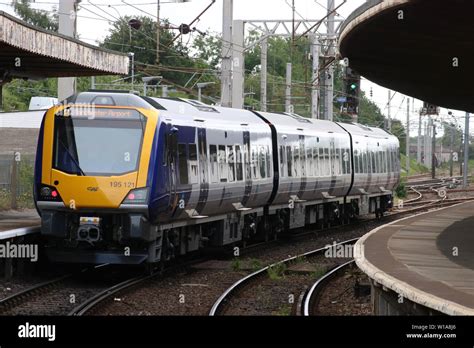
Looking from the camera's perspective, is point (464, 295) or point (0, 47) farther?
point (0, 47)

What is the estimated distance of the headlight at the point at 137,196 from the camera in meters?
15.1

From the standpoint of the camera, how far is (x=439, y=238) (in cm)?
1922


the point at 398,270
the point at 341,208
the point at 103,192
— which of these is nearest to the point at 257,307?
the point at 398,270

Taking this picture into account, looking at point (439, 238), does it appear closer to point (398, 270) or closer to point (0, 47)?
point (398, 270)

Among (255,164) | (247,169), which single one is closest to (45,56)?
(247,169)

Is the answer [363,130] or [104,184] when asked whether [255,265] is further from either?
[363,130]

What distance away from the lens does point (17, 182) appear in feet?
80.3

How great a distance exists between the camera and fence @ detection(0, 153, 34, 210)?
76.1 feet

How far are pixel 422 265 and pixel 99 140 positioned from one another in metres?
5.31

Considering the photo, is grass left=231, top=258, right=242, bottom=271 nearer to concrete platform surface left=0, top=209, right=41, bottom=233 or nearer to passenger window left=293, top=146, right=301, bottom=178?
concrete platform surface left=0, top=209, right=41, bottom=233

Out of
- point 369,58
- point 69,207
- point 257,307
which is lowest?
point 257,307

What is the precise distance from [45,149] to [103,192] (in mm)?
1286
